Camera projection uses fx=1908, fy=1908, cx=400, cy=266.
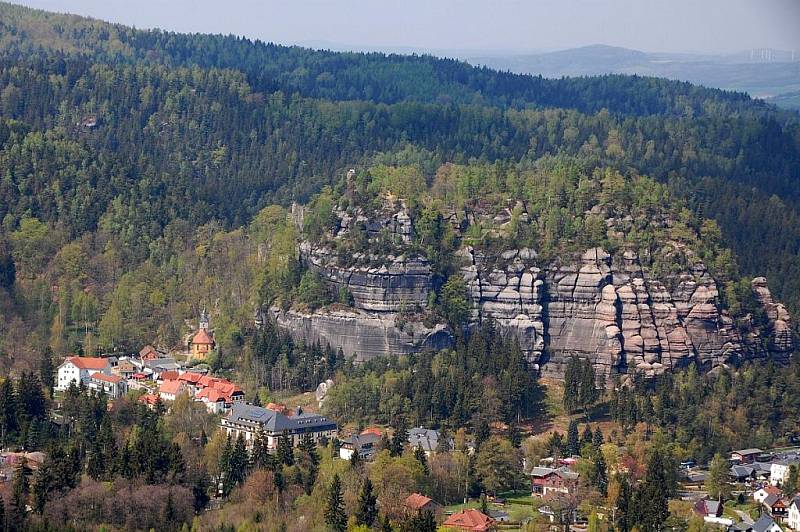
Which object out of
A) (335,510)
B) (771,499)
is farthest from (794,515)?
(335,510)

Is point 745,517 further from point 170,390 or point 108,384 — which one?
point 108,384

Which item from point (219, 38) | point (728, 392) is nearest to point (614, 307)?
point (728, 392)

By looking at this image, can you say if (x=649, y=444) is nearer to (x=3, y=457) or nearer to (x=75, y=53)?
(x=3, y=457)

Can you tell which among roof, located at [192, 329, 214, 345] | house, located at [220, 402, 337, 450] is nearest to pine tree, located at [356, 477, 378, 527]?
house, located at [220, 402, 337, 450]

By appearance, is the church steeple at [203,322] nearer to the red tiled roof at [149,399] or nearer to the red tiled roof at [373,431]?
the red tiled roof at [149,399]

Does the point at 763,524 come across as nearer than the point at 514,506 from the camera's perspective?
Yes

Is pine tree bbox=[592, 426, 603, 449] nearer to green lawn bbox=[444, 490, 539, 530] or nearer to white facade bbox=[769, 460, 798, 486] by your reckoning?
green lawn bbox=[444, 490, 539, 530]
